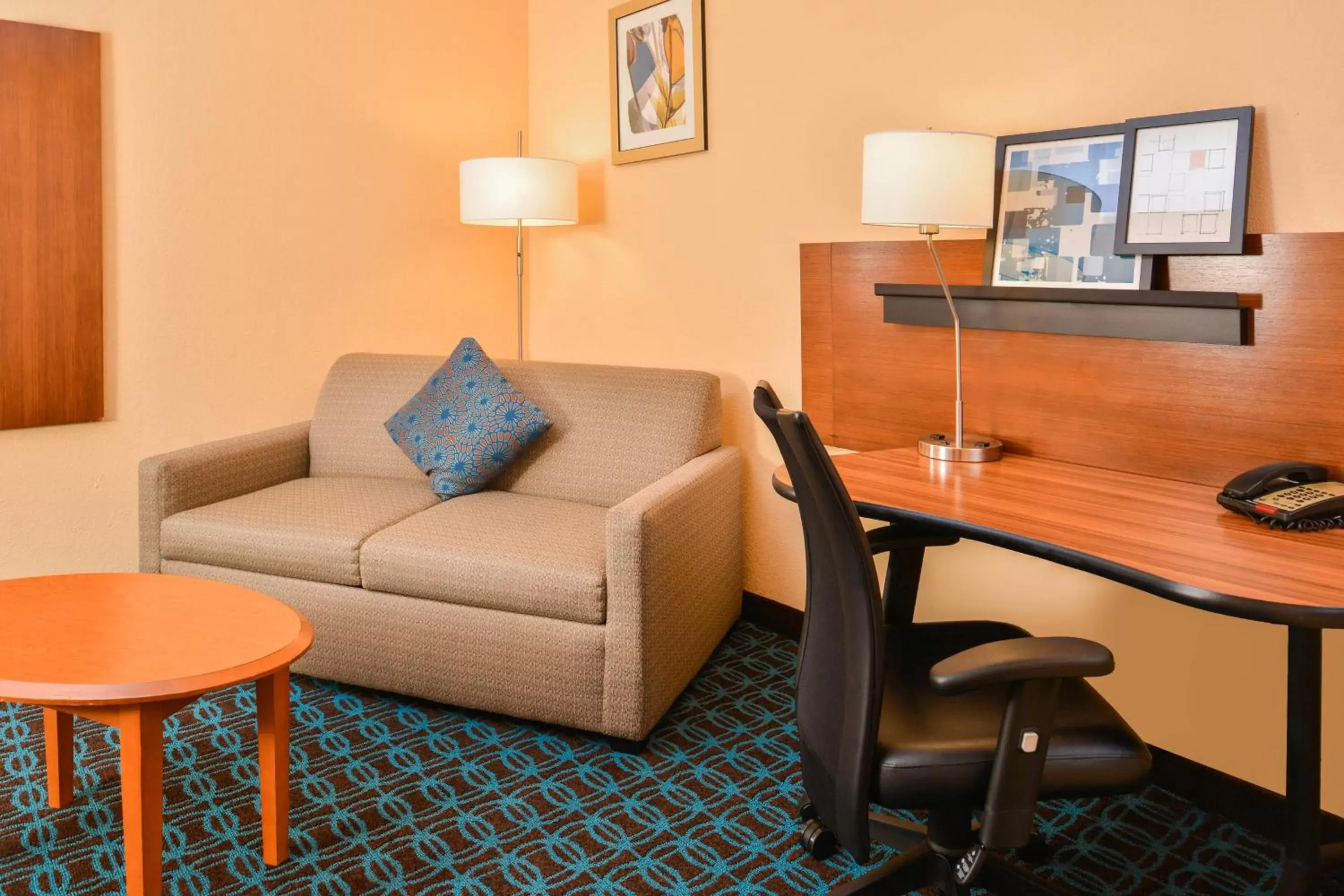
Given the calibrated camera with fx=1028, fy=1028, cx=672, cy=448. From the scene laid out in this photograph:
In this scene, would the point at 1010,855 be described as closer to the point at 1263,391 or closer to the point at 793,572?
the point at 1263,391

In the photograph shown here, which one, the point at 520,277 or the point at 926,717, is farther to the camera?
the point at 520,277

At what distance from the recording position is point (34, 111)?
290 centimetres

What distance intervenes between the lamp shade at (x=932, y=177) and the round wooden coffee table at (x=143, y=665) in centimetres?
150

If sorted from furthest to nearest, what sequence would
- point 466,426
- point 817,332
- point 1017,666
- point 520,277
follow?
point 520,277, point 466,426, point 817,332, point 1017,666

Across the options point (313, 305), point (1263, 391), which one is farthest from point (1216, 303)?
point (313, 305)

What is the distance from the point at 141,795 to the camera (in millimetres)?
1713

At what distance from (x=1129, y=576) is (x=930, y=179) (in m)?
1.01

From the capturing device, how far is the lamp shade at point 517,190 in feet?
11.0

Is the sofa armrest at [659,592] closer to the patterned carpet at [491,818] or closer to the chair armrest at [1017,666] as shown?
the patterned carpet at [491,818]

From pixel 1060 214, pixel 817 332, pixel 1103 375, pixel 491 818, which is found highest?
pixel 1060 214

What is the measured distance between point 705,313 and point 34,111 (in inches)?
79.8

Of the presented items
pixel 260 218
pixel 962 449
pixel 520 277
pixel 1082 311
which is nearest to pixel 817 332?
pixel 962 449

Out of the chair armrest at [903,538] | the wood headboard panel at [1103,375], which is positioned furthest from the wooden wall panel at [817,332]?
the chair armrest at [903,538]

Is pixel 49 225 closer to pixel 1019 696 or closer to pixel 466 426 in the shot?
pixel 466 426
